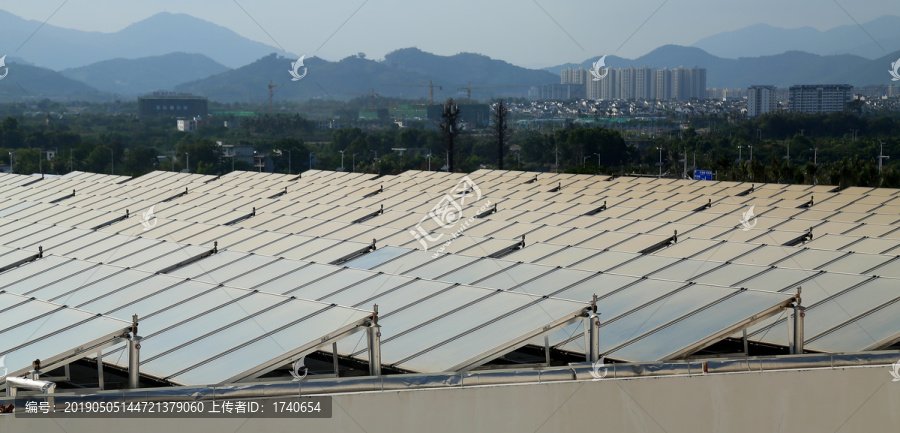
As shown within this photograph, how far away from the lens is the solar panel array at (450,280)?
8375 mm

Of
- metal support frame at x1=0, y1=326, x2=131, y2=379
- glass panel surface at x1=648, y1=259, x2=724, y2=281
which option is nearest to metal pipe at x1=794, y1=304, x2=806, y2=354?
glass panel surface at x1=648, y1=259, x2=724, y2=281

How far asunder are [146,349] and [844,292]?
760 centimetres

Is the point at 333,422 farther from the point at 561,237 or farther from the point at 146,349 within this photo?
the point at 561,237

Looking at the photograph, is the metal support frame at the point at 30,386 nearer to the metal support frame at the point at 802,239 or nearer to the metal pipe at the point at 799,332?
the metal pipe at the point at 799,332

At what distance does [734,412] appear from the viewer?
25.3 ft

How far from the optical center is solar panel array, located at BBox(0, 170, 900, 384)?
8.38m

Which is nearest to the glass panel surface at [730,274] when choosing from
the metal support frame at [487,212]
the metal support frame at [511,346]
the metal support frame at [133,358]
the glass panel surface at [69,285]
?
the metal support frame at [511,346]

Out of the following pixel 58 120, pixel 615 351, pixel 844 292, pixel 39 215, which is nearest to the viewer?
pixel 615 351

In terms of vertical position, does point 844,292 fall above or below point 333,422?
above

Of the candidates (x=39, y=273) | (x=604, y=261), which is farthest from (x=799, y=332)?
(x=39, y=273)

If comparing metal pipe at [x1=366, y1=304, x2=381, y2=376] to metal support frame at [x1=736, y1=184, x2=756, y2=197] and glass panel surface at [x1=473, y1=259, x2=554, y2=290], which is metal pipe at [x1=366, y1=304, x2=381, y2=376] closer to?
glass panel surface at [x1=473, y1=259, x2=554, y2=290]

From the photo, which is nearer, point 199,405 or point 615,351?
point 199,405

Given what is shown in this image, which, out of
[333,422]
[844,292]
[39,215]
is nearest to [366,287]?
[333,422]

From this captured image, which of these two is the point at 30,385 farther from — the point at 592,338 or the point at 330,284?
the point at 592,338
